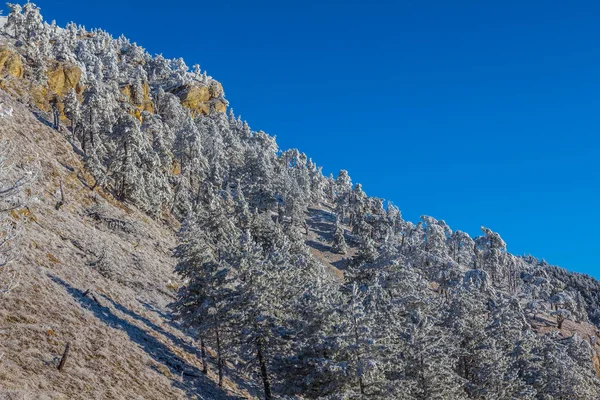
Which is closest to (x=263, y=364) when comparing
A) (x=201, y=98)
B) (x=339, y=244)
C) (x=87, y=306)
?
(x=87, y=306)

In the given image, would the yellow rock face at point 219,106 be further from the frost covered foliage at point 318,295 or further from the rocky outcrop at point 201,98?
the frost covered foliage at point 318,295

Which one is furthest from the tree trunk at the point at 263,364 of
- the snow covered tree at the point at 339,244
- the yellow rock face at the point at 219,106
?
the yellow rock face at the point at 219,106

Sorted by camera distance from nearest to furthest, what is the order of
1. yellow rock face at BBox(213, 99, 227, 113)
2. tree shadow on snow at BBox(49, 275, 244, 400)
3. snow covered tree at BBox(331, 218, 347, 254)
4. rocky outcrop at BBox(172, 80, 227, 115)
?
tree shadow on snow at BBox(49, 275, 244, 400), snow covered tree at BBox(331, 218, 347, 254), rocky outcrop at BBox(172, 80, 227, 115), yellow rock face at BBox(213, 99, 227, 113)

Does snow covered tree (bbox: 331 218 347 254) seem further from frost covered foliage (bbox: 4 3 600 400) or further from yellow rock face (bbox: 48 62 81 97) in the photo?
yellow rock face (bbox: 48 62 81 97)

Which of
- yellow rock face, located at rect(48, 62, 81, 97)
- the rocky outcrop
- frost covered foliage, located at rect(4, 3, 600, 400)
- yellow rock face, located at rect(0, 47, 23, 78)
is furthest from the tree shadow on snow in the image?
the rocky outcrop

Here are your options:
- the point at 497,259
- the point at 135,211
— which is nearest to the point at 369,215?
the point at 497,259

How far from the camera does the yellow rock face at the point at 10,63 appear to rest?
74.1 meters

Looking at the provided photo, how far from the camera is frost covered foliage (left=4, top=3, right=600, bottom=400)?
2583 centimetres

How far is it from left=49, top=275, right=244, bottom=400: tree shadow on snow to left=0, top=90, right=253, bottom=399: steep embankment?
0.10 m

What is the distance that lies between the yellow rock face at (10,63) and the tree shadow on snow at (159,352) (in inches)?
2424

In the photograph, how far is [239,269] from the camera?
28.3m

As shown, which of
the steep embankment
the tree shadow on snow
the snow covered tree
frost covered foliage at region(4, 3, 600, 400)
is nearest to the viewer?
the steep embankment

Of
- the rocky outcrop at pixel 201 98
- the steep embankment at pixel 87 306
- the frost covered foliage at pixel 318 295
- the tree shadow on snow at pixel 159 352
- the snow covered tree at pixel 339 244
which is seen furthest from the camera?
the rocky outcrop at pixel 201 98

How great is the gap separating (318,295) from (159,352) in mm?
11435
